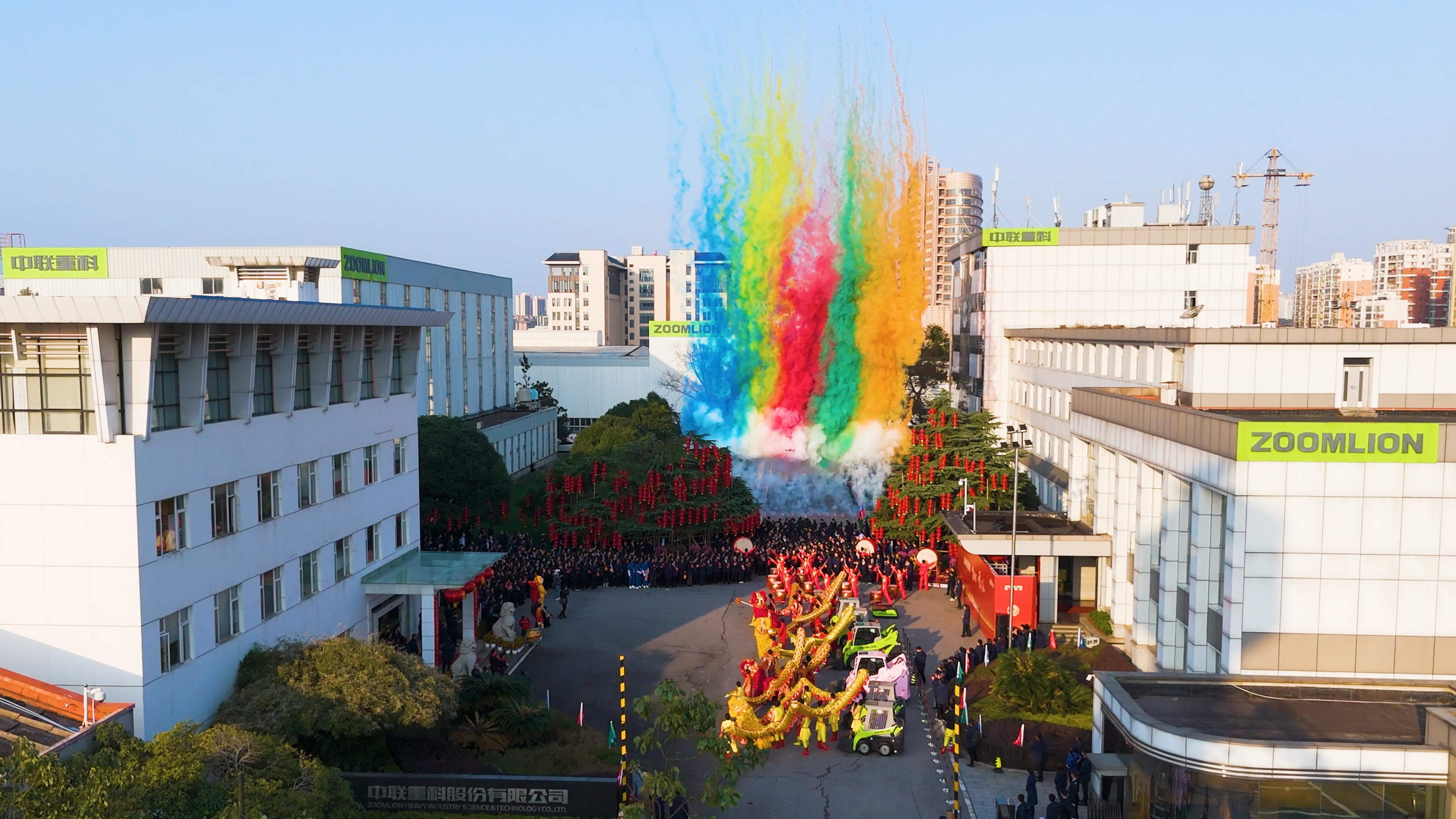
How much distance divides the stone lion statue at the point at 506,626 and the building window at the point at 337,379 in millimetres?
6820

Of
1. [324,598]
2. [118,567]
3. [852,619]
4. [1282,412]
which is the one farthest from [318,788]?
[1282,412]

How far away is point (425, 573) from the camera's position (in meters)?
26.9

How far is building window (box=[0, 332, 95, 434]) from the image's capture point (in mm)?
17656

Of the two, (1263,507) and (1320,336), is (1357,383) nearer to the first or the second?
(1320,336)

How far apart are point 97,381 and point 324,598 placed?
28.2ft

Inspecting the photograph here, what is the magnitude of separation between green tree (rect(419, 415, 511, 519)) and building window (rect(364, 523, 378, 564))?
1539cm

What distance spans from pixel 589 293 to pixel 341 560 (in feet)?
412

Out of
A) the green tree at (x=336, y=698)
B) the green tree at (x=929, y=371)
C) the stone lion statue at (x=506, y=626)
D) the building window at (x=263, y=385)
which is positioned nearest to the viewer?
the green tree at (x=336, y=698)

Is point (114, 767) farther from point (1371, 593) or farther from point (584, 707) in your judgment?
point (1371, 593)

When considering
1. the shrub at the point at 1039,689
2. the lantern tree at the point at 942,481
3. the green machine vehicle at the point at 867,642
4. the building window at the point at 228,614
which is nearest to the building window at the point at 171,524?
the building window at the point at 228,614

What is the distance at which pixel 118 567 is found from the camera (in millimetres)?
17531

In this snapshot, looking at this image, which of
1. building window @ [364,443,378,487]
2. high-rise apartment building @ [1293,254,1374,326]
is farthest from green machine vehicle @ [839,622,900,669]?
high-rise apartment building @ [1293,254,1374,326]

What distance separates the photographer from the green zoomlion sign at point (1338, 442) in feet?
63.2

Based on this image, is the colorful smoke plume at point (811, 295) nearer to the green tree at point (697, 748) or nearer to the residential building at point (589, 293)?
the green tree at point (697, 748)
